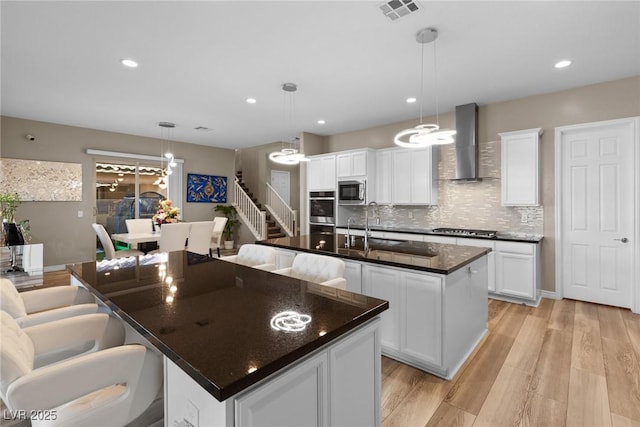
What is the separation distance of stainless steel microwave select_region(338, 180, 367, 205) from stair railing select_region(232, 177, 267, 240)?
272 cm

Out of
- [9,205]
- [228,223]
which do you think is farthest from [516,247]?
[9,205]

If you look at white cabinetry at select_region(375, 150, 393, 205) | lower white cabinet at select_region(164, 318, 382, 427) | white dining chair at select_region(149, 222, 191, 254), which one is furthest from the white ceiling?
lower white cabinet at select_region(164, 318, 382, 427)

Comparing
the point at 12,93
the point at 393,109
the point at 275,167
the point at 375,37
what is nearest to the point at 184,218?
the point at 275,167

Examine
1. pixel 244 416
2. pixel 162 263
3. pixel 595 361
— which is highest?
pixel 162 263

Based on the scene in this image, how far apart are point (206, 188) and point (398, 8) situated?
22.4 feet

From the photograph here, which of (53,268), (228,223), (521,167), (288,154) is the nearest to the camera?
(288,154)

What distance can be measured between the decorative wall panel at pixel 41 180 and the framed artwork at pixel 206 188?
2257 millimetres

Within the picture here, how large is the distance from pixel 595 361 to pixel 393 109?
12.8ft

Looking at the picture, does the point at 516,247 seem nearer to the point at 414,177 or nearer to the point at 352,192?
the point at 414,177

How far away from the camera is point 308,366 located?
1.01 meters

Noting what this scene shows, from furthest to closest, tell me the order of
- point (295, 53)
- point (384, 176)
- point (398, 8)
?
point (384, 176) < point (295, 53) < point (398, 8)

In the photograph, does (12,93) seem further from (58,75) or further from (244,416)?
(244,416)

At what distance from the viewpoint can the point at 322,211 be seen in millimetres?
6094

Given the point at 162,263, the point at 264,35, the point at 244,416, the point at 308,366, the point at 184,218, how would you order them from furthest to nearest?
the point at 184,218, the point at 264,35, the point at 162,263, the point at 308,366, the point at 244,416
